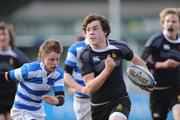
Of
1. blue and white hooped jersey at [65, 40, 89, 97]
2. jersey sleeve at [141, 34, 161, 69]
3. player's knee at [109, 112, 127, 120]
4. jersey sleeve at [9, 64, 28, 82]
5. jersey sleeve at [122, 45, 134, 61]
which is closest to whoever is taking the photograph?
player's knee at [109, 112, 127, 120]

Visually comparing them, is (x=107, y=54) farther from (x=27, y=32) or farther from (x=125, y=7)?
(x=125, y=7)

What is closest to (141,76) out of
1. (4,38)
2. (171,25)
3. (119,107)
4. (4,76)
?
(119,107)

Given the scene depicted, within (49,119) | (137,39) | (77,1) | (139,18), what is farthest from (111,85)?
(77,1)

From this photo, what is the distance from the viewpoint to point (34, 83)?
10.3 m

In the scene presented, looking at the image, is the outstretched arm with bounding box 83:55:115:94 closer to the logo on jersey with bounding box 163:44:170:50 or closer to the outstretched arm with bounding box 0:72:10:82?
the outstretched arm with bounding box 0:72:10:82

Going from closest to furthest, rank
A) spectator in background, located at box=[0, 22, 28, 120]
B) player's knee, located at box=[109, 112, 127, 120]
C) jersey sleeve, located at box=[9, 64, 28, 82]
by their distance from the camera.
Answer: player's knee, located at box=[109, 112, 127, 120], jersey sleeve, located at box=[9, 64, 28, 82], spectator in background, located at box=[0, 22, 28, 120]

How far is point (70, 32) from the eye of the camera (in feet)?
157

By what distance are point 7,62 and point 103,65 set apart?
3271 millimetres

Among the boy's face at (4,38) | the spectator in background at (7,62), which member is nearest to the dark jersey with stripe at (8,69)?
the spectator in background at (7,62)

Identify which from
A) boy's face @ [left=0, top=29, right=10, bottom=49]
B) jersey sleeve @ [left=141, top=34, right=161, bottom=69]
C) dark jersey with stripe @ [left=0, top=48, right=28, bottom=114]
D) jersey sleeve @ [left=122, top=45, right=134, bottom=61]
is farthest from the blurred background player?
jersey sleeve @ [left=122, top=45, right=134, bottom=61]

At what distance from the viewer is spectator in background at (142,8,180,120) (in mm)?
12414

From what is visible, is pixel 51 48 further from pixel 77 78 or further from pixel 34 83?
pixel 77 78

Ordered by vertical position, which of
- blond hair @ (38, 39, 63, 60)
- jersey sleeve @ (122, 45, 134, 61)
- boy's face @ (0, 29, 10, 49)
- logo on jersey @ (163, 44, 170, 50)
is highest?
blond hair @ (38, 39, 63, 60)

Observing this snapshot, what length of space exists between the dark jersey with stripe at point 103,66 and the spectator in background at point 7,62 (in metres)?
2.90
